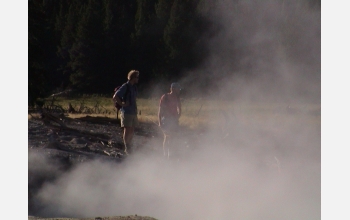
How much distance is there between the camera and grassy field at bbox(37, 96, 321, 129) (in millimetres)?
7352

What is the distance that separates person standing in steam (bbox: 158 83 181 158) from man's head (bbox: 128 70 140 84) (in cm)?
34

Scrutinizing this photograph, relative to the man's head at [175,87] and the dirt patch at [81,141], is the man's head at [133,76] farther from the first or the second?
the dirt patch at [81,141]

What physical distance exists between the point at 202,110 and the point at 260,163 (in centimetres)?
97

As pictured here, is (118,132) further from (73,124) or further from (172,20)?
(172,20)

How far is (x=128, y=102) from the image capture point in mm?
7691

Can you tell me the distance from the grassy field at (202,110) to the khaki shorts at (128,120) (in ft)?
0.24

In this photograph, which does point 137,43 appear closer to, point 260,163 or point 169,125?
point 169,125

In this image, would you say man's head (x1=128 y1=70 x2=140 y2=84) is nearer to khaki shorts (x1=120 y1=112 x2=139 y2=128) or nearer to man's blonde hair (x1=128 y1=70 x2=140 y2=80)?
man's blonde hair (x1=128 y1=70 x2=140 y2=80)

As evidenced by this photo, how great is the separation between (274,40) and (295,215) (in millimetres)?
1619

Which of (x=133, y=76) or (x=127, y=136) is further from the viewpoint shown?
(x=127, y=136)

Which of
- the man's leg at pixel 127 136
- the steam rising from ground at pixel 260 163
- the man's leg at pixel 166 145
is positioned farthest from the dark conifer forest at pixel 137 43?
the man's leg at pixel 166 145

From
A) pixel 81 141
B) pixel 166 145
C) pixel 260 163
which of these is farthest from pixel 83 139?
pixel 260 163

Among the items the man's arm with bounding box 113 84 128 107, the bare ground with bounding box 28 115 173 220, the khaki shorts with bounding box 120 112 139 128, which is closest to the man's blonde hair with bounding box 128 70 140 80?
the man's arm with bounding box 113 84 128 107
